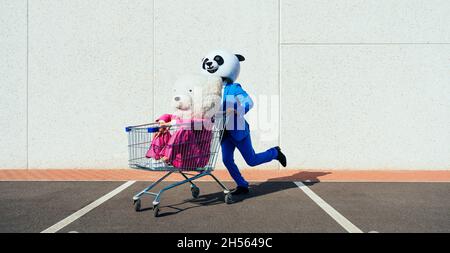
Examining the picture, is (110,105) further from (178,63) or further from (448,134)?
(448,134)

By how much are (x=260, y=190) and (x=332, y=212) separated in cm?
157

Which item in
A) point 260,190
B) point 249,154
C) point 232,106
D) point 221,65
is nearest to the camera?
point 232,106

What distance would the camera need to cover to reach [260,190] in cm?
616

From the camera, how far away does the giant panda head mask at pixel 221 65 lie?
547 cm

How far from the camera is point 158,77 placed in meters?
8.37

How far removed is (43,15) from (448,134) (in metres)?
8.30

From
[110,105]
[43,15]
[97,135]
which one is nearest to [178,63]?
[110,105]

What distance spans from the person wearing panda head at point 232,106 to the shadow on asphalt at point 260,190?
25cm

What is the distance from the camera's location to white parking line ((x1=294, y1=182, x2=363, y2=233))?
4.07m

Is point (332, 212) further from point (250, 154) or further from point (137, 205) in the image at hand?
point (137, 205)

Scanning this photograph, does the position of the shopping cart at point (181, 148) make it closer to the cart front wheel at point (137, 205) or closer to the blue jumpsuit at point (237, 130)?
the cart front wheel at point (137, 205)

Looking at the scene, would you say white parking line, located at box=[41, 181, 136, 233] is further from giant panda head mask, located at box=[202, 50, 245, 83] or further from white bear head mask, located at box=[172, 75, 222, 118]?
giant panda head mask, located at box=[202, 50, 245, 83]

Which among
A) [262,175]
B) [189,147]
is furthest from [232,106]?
[262,175]

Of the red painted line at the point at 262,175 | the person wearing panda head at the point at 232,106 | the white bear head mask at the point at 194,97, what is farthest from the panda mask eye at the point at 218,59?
the red painted line at the point at 262,175
